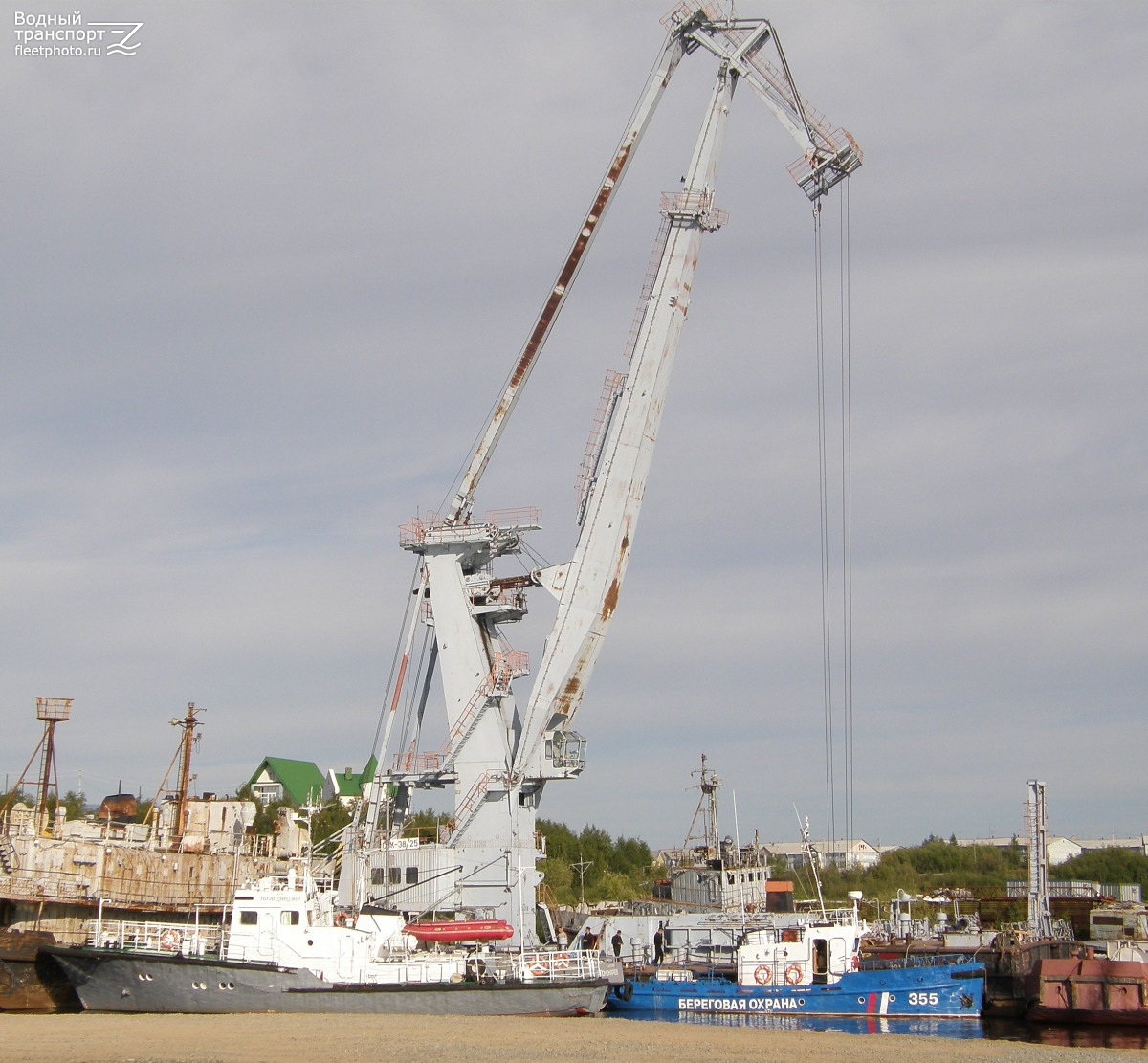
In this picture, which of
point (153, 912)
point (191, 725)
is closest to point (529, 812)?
point (153, 912)

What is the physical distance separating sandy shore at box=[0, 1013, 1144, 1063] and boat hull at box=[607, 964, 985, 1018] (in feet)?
12.1

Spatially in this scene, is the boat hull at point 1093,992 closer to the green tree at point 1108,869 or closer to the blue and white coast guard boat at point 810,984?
the blue and white coast guard boat at point 810,984

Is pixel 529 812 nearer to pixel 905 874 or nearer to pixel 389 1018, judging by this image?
pixel 389 1018

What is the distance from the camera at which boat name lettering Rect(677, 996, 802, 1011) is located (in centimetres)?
3356

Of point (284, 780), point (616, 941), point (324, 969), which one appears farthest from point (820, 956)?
point (284, 780)

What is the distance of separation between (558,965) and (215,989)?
834 cm

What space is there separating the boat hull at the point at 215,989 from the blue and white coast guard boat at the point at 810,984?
784cm

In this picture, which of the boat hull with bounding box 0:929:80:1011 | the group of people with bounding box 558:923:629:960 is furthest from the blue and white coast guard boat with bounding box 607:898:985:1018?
the boat hull with bounding box 0:929:80:1011

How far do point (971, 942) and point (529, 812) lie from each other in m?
15.4

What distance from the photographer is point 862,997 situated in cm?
3331

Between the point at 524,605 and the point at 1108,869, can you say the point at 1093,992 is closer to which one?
the point at 524,605

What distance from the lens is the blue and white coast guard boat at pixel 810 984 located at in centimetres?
3322

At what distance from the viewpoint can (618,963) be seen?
1398 inches

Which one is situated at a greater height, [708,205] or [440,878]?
[708,205]
